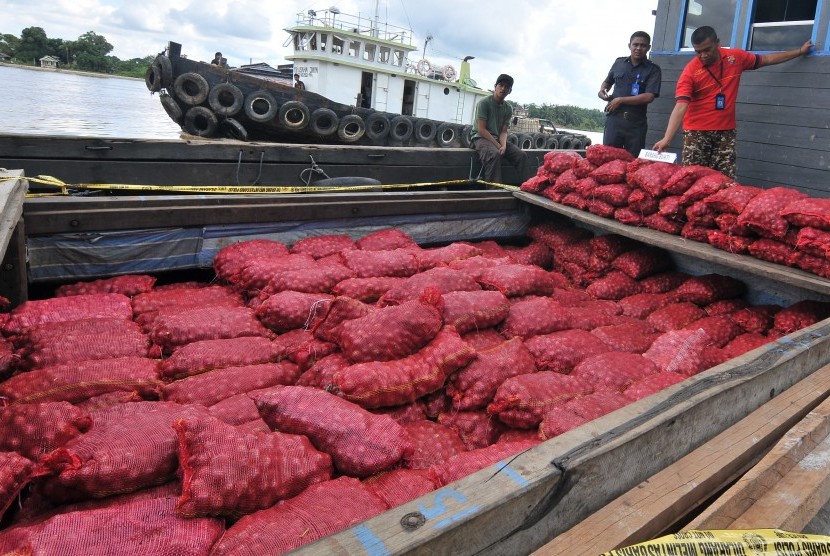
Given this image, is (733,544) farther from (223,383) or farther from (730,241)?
(730,241)

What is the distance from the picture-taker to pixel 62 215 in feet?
11.8

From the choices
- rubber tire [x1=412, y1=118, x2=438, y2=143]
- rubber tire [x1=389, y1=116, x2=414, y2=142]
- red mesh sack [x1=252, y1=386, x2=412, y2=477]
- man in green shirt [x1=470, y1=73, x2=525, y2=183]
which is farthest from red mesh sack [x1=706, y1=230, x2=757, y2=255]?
rubber tire [x1=412, y1=118, x2=438, y2=143]

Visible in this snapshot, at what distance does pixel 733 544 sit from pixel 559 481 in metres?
0.46

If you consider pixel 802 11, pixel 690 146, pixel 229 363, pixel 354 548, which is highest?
pixel 802 11

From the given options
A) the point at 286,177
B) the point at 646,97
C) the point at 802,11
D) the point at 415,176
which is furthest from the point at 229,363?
the point at 802,11

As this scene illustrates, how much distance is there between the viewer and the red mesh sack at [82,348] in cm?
273

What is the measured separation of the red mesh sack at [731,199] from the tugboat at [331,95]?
1014cm

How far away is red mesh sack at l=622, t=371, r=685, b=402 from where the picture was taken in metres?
2.77

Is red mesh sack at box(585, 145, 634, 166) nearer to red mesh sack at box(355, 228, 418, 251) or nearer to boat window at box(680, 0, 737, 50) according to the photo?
red mesh sack at box(355, 228, 418, 251)

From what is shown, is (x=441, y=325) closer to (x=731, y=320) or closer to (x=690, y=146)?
(x=731, y=320)

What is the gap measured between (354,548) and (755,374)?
5.74 feet

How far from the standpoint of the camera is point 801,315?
372 centimetres

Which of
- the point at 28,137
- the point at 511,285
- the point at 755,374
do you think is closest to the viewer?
the point at 755,374

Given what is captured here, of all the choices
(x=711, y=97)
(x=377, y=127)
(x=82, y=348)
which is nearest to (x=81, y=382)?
→ (x=82, y=348)
